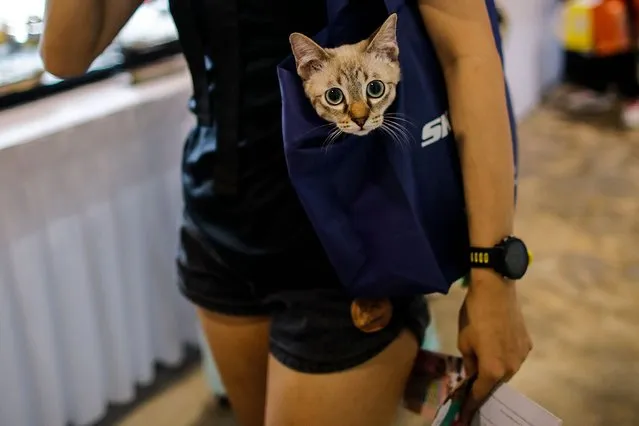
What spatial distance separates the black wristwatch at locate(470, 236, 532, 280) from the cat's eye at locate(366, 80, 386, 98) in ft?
0.65

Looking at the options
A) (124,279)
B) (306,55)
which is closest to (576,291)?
(124,279)

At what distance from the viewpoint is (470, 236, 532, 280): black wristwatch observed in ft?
2.45

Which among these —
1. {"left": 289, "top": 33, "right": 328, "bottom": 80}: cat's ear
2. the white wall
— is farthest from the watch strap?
the white wall

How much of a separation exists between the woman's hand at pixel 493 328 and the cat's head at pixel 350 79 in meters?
0.21

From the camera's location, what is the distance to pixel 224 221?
2.83 ft

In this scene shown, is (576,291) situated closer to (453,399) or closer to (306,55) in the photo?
(453,399)

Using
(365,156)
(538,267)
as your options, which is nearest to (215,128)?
(365,156)

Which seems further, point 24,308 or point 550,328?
point 550,328

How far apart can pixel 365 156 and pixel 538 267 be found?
5.17 feet

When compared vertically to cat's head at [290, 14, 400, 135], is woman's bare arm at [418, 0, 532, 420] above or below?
below

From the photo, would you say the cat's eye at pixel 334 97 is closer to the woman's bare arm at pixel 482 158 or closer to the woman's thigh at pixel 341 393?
the woman's bare arm at pixel 482 158

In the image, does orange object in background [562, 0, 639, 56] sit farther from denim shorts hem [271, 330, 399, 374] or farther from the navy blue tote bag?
denim shorts hem [271, 330, 399, 374]

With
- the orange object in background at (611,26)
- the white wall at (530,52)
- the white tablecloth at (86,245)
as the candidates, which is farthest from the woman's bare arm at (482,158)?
the orange object in background at (611,26)

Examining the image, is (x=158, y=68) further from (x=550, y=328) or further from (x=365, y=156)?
(x=550, y=328)
